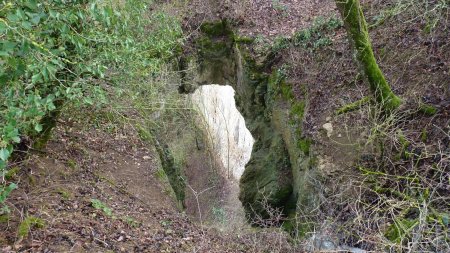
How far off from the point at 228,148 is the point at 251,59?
7.63 m

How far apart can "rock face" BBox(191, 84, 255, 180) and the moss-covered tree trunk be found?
1137 centimetres

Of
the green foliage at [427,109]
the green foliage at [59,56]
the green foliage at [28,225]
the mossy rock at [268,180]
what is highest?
the green foliage at [59,56]

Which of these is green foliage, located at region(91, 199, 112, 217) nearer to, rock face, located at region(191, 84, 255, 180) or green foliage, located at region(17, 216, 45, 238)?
green foliage, located at region(17, 216, 45, 238)

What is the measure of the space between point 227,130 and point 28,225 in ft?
43.0

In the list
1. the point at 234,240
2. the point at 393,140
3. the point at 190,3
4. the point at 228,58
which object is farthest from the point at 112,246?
the point at 190,3

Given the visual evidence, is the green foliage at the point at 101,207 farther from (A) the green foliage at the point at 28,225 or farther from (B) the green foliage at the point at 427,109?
(B) the green foliage at the point at 427,109

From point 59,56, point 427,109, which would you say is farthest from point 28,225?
point 427,109

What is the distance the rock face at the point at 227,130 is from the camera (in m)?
18.0

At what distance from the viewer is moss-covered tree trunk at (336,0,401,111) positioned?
607 centimetres

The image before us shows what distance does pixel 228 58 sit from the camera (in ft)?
42.9

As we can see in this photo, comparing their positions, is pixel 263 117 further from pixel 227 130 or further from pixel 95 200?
pixel 95 200

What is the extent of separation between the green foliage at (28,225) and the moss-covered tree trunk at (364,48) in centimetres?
525

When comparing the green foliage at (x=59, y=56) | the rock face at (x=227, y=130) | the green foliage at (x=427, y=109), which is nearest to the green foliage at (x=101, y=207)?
the green foliage at (x=59, y=56)

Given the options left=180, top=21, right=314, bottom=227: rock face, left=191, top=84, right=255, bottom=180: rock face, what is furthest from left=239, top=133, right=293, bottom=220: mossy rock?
left=191, top=84, right=255, bottom=180: rock face
